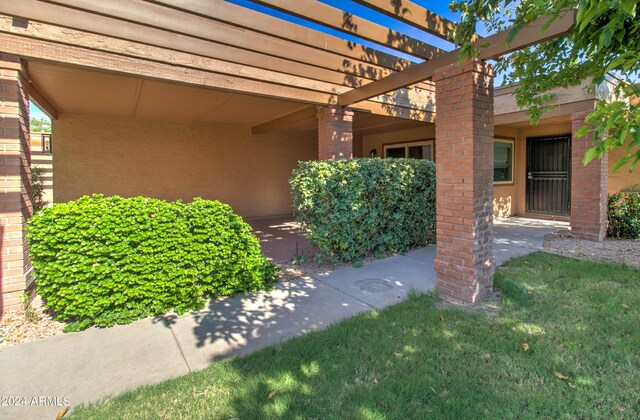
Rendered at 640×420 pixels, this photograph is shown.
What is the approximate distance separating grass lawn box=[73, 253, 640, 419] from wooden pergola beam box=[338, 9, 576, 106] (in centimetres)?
234

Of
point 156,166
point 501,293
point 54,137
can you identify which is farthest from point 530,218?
point 54,137

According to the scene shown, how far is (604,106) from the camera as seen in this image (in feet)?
5.32

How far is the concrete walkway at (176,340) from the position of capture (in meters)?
2.46

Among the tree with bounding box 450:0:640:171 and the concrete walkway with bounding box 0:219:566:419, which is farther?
the concrete walkway with bounding box 0:219:566:419

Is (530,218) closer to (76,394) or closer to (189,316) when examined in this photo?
(189,316)

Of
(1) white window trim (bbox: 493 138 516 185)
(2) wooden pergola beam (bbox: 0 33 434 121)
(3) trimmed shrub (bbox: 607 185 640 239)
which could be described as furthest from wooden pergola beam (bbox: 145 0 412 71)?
(1) white window trim (bbox: 493 138 516 185)

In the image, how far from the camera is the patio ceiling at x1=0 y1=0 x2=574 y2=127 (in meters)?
3.57

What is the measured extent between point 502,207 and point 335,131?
6.68 metres

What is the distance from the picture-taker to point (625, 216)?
6.83 m

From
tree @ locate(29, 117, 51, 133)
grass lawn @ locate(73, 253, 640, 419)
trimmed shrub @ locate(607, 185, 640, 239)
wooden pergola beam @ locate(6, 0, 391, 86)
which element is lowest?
grass lawn @ locate(73, 253, 640, 419)

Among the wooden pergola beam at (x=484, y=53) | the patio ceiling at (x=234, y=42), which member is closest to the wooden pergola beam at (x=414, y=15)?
the patio ceiling at (x=234, y=42)

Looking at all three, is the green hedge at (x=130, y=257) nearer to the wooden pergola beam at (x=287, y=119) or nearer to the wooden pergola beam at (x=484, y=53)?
the wooden pergola beam at (x=484, y=53)

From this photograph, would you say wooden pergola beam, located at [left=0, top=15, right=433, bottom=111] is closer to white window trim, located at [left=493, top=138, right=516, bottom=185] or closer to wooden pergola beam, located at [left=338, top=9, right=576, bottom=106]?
wooden pergola beam, located at [left=338, top=9, right=576, bottom=106]

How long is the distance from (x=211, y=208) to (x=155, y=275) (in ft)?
3.07
